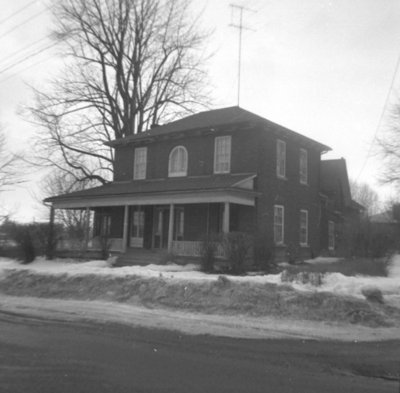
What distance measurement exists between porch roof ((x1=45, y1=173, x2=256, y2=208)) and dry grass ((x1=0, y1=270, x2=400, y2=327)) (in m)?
7.35

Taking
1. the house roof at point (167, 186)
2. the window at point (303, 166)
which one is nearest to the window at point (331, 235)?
the window at point (303, 166)

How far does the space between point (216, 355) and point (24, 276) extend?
444 inches

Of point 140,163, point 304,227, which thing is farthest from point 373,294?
point 140,163

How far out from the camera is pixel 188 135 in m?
25.5

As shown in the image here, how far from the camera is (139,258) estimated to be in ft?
74.0

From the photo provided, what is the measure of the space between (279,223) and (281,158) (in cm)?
316

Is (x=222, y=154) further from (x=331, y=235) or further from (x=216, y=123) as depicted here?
(x=331, y=235)

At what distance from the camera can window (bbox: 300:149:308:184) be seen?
26.5 metres

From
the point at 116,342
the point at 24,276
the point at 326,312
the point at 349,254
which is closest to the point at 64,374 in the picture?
the point at 116,342

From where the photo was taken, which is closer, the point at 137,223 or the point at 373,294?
the point at 373,294

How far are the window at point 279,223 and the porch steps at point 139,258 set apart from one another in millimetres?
5617

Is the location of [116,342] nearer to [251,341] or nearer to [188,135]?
[251,341]

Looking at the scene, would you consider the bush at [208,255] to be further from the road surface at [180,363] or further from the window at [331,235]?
the window at [331,235]

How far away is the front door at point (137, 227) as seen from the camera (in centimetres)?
2677
